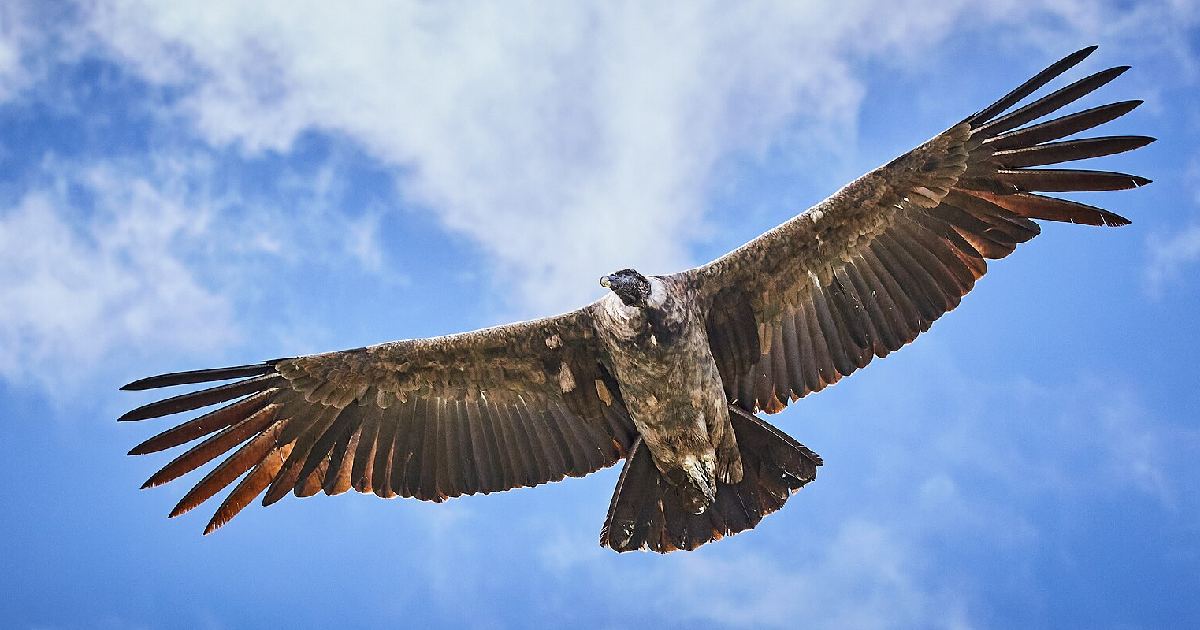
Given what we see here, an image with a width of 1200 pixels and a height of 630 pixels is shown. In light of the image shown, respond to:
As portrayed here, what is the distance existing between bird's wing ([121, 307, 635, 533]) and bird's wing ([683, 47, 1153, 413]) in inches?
45.1

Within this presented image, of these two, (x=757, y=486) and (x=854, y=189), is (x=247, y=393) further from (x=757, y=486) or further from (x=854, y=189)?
(x=854, y=189)

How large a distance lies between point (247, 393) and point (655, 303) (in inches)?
126

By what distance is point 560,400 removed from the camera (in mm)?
8484

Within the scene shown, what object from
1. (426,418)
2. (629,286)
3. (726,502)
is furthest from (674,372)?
(426,418)

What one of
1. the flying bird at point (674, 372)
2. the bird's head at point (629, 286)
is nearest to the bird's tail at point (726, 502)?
the flying bird at point (674, 372)

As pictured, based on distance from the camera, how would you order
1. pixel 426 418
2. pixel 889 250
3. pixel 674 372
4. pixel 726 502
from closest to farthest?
pixel 674 372, pixel 726 502, pixel 889 250, pixel 426 418

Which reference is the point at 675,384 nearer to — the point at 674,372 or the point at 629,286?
the point at 674,372

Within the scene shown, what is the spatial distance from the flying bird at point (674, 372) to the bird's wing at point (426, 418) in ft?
0.05

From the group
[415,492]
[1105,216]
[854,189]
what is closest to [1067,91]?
[1105,216]

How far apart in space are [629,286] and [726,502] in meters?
1.75

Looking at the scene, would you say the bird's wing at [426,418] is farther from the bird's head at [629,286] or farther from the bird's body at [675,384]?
the bird's head at [629,286]

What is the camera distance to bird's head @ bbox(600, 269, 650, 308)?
7.46 meters

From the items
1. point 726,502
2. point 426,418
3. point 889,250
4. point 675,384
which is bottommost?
point 726,502

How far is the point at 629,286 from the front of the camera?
7449 mm
